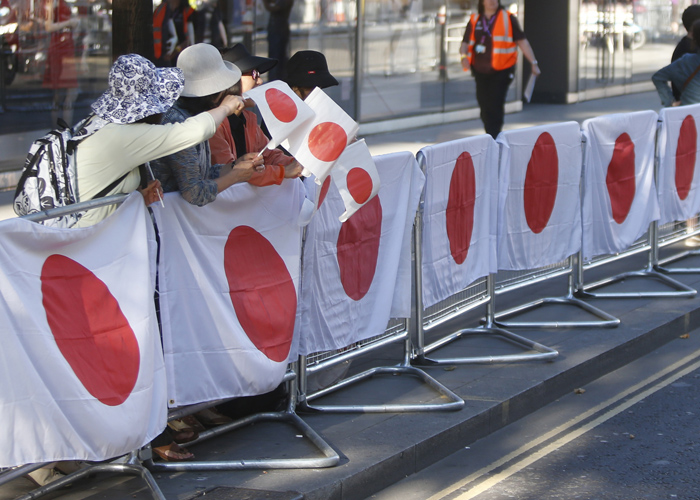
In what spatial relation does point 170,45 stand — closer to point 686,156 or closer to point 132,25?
point 132,25

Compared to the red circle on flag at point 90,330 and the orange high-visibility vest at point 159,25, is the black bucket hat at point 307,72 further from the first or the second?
the orange high-visibility vest at point 159,25

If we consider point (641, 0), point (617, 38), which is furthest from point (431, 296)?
point (641, 0)

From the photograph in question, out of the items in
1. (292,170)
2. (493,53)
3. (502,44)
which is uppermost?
(502,44)

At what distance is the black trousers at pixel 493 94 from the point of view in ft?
42.4

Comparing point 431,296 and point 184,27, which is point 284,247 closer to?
point 431,296

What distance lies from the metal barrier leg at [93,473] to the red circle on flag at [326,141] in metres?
1.53

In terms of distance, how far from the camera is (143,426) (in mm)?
4246

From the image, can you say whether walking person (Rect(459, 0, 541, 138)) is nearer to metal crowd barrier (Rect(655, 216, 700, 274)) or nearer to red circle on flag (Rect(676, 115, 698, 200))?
metal crowd barrier (Rect(655, 216, 700, 274))

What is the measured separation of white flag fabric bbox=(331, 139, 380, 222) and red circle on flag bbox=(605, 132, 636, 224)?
307cm

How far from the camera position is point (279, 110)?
4543 mm

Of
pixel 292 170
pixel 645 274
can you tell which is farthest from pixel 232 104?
pixel 645 274

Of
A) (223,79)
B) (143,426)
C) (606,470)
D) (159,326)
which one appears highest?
(223,79)

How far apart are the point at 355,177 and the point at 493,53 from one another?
317 inches

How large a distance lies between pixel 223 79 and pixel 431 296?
6.42ft
